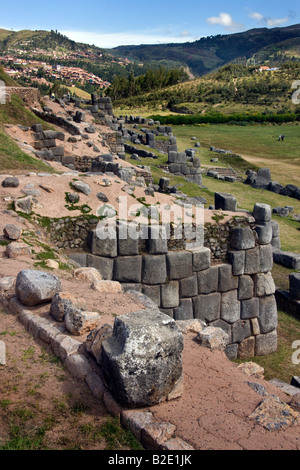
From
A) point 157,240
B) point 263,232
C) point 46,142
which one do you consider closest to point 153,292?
point 157,240

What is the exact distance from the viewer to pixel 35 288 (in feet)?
22.0

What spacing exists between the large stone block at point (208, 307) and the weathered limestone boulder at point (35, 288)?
563cm

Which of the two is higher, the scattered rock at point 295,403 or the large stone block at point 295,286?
the scattered rock at point 295,403

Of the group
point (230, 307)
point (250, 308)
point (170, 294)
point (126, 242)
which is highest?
point (126, 242)

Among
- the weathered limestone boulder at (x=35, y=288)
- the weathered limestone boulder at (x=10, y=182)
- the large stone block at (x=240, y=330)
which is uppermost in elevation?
the weathered limestone boulder at (x=10, y=182)

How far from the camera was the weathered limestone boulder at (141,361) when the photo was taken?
16.3ft

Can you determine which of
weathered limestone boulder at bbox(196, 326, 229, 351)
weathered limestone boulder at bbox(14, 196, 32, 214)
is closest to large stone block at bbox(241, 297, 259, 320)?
weathered limestone boulder at bbox(196, 326, 229, 351)

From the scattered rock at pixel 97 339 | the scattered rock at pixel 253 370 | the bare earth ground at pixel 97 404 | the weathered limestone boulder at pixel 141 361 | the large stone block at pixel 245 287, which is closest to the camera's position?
the bare earth ground at pixel 97 404

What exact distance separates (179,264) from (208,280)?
1012 millimetres

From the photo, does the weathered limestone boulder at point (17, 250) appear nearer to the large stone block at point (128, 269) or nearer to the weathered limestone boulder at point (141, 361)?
the large stone block at point (128, 269)

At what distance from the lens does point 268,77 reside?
92.2 m

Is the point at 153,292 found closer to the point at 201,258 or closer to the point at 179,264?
the point at 179,264

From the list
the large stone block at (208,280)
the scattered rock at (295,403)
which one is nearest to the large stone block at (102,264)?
the large stone block at (208,280)
